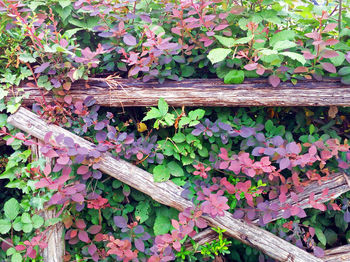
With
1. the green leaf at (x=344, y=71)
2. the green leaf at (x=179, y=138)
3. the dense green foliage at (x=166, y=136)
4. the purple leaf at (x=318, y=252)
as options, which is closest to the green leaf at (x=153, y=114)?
the dense green foliage at (x=166, y=136)

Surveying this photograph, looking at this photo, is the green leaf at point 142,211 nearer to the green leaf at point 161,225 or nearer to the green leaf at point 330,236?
A: the green leaf at point 161,225

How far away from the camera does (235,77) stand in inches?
73.6

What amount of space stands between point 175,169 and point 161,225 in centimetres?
38

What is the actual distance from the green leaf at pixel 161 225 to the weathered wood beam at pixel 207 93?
0.76 meters

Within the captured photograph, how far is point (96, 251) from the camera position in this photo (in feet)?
6.44

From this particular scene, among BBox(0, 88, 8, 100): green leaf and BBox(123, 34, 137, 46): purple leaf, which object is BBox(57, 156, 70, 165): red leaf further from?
BBox(123, 34, 137, 46): purple leaf

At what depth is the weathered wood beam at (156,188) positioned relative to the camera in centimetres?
192

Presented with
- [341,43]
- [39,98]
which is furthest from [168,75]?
[341,43]

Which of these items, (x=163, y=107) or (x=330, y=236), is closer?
(x=163, y=107)

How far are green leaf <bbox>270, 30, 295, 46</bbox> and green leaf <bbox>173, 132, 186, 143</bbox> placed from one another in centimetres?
78

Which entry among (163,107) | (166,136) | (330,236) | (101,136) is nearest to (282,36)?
(163,107)

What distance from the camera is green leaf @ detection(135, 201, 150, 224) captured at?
78.5 inches

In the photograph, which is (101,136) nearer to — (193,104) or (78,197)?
(78,197)

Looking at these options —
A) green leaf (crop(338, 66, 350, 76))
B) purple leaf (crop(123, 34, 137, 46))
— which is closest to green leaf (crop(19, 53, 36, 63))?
purple leaf (crop(123, 34, 137, 46))
